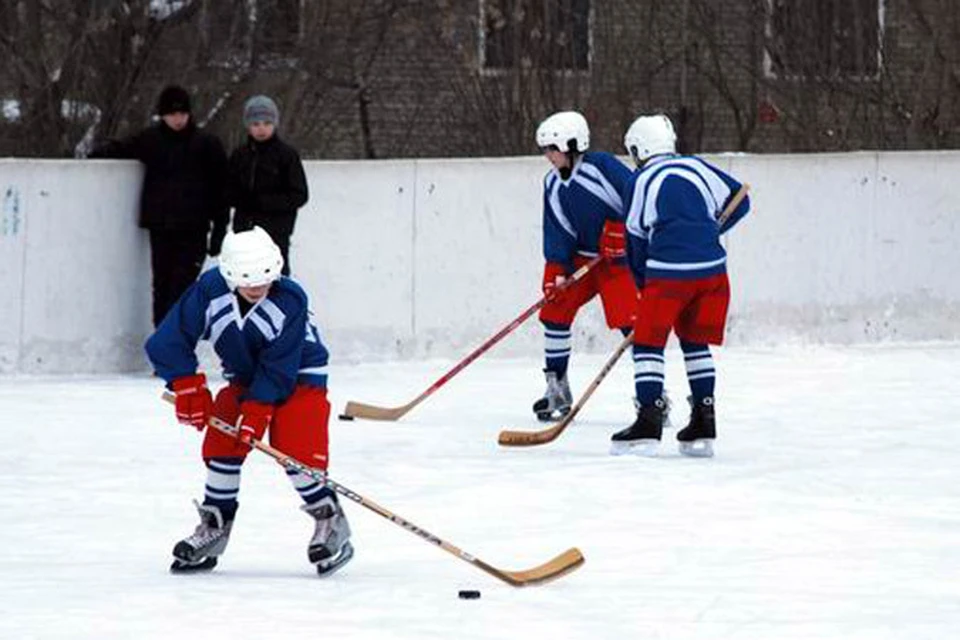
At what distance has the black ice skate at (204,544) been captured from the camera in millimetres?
7203

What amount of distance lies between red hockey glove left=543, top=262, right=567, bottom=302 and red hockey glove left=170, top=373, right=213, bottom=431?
3.53 metres

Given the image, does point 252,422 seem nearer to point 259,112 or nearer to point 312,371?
point 312,371

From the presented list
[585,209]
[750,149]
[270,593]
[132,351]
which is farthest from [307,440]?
[750,149]

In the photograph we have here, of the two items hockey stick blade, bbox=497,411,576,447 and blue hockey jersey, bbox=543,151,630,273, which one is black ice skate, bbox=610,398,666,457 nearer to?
hockey stick blade, bbox=497,411,576,447

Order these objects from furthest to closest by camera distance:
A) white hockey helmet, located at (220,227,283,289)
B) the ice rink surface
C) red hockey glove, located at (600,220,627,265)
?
red hockey glove, located at (600,220,627,265)
white hockey helmet, located at (220,227,283,289)
the ice rink surface

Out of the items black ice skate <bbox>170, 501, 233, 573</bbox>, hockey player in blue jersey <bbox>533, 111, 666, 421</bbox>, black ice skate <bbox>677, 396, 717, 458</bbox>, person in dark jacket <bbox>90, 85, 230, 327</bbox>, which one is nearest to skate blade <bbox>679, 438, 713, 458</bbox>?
black ice skate <bbox>677, 396, 717, 458</bbox>

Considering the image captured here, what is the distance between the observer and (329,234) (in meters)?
12.3

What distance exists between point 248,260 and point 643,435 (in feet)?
9.49

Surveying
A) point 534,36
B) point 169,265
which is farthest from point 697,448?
point 534,36

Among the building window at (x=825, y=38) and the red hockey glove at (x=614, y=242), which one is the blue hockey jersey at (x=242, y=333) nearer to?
the red hockey glove at (x=614, y=242)

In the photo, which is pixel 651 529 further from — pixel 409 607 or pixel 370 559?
pixel 409 607

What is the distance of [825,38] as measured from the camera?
53.1ft

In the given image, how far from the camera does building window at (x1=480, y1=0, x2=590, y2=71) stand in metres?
15.5

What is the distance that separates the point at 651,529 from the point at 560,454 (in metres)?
1.70
